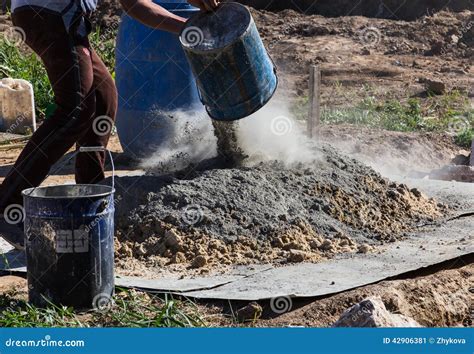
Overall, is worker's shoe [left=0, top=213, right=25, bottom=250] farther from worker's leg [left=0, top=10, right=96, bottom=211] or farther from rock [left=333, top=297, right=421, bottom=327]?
rock [left=333, top=297, right=421, bottom=327]

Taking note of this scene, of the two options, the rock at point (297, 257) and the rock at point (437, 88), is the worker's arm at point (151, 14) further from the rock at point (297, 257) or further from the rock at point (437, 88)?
the rock at point (437, 88)

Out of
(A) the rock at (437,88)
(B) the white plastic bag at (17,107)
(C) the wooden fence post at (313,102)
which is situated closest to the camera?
(C) the wooden fence post at (313,102)

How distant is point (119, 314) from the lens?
157 inches

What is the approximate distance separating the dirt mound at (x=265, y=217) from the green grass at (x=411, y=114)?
10.5 feet

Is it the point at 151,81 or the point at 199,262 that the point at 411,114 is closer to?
the point at 151,81

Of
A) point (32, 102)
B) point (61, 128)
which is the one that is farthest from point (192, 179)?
point (32, 102)

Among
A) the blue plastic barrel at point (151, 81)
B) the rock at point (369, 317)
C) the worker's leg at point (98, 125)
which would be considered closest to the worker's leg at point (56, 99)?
the worker's leg at point (98, 125)

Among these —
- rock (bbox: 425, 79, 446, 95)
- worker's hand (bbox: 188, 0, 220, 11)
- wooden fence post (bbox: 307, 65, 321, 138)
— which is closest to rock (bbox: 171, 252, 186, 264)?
worker's hand (bbox: 188, 0, 220, 11)

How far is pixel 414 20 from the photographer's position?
1580 centimetres

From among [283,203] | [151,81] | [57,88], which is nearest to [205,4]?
[57,88]

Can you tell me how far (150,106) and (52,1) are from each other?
9.51ft

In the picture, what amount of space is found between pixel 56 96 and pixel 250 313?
5.08ft

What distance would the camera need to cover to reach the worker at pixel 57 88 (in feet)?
15.5

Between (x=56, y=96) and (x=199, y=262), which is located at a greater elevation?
(x=56, y=96)
